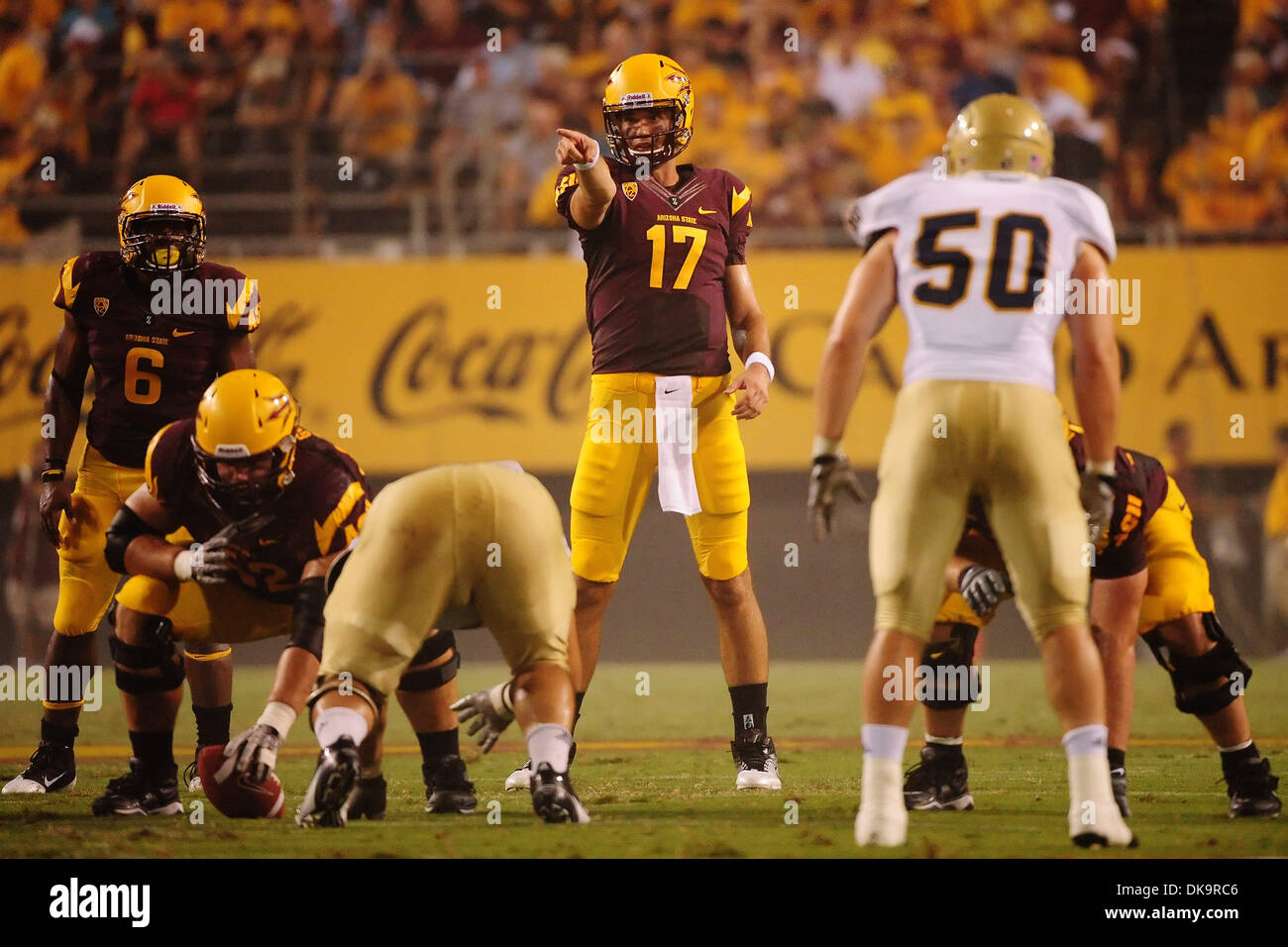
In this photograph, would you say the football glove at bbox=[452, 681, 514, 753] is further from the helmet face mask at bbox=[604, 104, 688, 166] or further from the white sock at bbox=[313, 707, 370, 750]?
the helmet face mask at bbox=[604, 104, 688, 166]

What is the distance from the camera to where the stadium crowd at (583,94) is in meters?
10.6

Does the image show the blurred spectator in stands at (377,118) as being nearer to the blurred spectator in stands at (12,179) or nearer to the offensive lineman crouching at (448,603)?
the blurred spectator in stands at (12,179)

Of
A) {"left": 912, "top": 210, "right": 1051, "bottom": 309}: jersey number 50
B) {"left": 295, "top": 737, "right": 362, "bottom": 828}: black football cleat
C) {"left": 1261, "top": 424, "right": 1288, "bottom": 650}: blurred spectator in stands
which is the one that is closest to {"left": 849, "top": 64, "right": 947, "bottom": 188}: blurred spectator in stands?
{"left": 1261, "top": 424, "right": 1288, "bottom": 650}: blurred spectator in stands

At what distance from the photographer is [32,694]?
26.9ft

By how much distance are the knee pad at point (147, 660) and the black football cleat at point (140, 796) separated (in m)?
0.25

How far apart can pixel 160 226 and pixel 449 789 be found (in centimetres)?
218

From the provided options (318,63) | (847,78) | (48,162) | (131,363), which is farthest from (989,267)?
(48,162)

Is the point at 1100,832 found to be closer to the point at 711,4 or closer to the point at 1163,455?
the point at 1163,455

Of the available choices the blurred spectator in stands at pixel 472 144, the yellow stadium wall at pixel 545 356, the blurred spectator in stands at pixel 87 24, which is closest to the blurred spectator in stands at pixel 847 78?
the yellow stadium wall at pixel 545 356

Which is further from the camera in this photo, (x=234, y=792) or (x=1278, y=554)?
(x=1278, y=554)

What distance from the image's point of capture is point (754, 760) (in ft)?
16.6

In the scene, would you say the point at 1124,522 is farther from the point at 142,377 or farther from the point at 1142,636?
the point at 142,377
